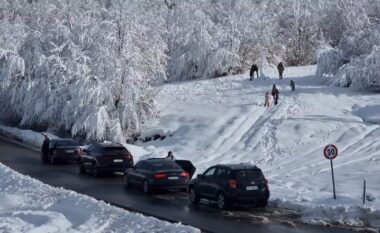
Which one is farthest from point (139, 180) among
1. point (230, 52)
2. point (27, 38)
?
point (230, 52)

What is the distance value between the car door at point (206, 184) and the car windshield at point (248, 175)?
3.74ft

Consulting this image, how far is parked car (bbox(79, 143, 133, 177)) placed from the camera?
1205 inches

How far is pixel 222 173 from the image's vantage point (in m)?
22.0

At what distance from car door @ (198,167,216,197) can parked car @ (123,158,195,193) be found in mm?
2650

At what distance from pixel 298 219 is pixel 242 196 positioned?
7.68 feet

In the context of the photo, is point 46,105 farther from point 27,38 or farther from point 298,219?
point 298,219

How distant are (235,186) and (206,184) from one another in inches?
55.8

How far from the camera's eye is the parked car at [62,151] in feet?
118

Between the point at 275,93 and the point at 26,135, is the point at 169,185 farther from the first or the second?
the point at 26,135

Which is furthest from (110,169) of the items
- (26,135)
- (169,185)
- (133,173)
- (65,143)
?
(26,135)

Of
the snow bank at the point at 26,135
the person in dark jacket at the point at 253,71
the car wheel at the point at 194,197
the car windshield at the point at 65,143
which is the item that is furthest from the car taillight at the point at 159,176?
the person in dark jacket at the point at 253,71

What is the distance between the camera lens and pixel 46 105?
4700cm

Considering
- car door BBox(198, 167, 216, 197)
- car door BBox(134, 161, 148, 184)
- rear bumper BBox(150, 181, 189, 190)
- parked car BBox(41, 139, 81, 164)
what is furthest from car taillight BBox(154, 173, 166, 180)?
parked car BBox(41, 139, 81, 164)

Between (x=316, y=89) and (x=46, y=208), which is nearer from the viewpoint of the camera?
(x=46, y=208)
